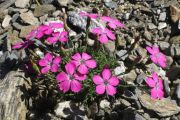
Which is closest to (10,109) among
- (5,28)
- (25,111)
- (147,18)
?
(25,111)

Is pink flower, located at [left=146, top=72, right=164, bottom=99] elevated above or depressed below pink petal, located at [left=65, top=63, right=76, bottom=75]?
below

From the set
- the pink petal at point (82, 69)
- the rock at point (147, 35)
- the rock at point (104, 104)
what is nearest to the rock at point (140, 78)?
the rock at point (104, 104)

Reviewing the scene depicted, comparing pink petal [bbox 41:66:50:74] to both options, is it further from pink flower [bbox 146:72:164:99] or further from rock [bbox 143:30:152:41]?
rock [bbox 143:30:152:41]

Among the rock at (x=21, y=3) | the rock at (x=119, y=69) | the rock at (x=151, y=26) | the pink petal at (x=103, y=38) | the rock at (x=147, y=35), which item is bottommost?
the rock at (x=119, y=69)

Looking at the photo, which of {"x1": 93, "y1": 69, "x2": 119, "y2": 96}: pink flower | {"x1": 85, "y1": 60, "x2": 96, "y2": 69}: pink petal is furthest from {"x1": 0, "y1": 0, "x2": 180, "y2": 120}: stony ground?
{"x1": 85, "y1": 60, "x2": 96, "y2": 69}: pink petal

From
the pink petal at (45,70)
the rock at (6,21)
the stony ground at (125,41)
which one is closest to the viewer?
the pink petal at (45,70)

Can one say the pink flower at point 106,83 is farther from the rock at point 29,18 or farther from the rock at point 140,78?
the rock at point 29,18

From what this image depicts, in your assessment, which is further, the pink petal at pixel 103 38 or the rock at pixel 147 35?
the rock at pixel 147 35
